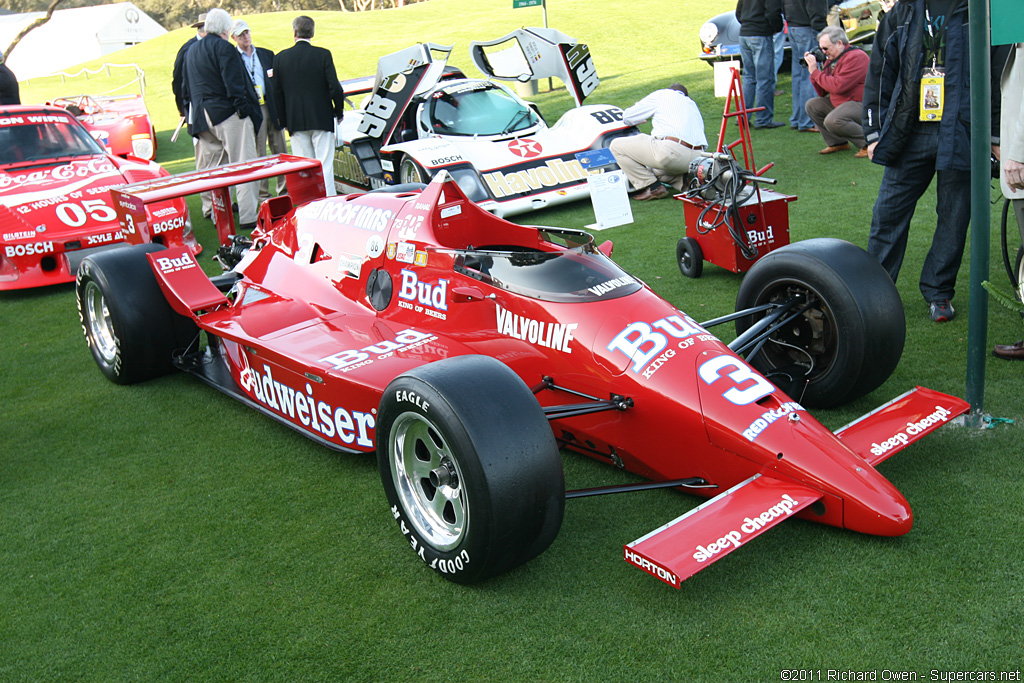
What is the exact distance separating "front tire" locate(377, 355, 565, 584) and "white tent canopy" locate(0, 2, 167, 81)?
36.3m

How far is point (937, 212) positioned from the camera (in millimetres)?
5223

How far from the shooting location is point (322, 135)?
9445mm

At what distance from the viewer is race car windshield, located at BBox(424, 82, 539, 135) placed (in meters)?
9.46

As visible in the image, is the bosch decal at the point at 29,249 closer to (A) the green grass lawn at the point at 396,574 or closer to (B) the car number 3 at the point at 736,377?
(A) the green grass lawn at the point at 396,574

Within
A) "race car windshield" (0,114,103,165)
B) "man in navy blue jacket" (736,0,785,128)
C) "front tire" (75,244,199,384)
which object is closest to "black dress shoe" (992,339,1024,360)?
"front tire" (75,244,199,384)

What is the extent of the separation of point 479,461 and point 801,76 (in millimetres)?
9931

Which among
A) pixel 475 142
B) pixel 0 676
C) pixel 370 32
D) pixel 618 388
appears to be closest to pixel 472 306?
pixel 618 388

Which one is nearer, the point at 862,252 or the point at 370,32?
the point at 862,252

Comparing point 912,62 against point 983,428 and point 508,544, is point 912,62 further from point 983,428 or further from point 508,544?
point 508,544

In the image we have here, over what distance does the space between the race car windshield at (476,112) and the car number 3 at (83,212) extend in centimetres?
347

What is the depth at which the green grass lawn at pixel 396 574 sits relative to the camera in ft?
9.11

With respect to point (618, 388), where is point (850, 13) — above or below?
above

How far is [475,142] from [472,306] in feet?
17.3

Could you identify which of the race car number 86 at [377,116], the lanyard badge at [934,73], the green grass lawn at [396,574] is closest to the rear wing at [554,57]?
the race car number 86 at [377,116]
